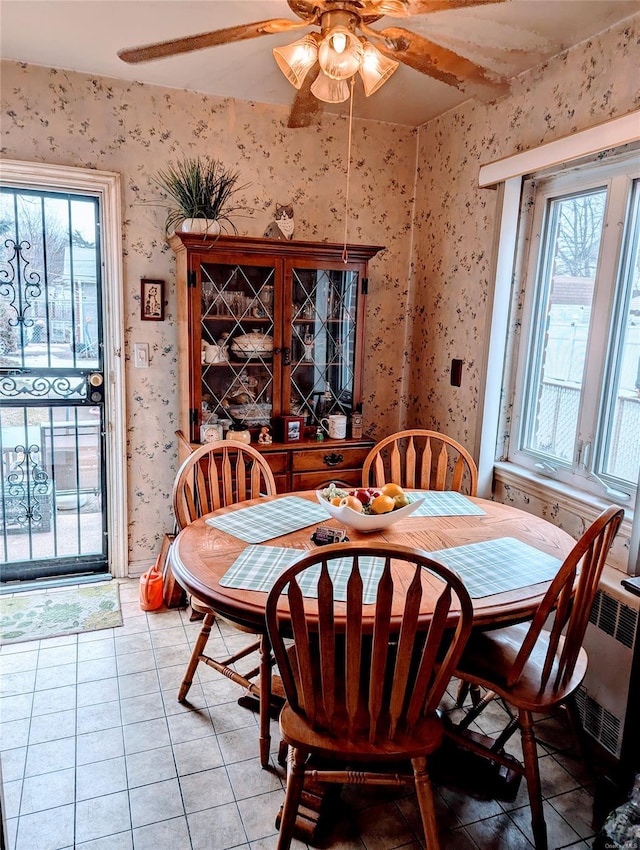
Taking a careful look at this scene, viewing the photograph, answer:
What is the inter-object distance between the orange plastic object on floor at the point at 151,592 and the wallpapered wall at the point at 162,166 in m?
0.41

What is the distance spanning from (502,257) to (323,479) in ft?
4.66

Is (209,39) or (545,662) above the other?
(209,39)

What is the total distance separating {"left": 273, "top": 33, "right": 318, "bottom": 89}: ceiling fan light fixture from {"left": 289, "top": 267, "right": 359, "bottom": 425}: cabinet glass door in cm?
136

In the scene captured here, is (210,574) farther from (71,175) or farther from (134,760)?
(71,175)

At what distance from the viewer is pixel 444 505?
90.1 inches

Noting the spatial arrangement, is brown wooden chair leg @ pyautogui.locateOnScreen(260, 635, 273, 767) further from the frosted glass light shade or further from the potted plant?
the potted plant

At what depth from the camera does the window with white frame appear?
2240 millimetres

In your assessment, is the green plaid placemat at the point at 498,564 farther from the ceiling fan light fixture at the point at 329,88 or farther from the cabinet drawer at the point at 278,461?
the ceiling fan light fixture at the point at 329,88

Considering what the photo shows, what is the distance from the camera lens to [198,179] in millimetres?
2807

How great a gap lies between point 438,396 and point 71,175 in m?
2.23

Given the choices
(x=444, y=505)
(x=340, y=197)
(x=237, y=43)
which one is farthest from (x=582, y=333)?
(x=237, y=43)

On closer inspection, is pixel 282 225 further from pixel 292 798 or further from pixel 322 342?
pixel 292 798

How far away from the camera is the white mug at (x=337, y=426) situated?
124 inches

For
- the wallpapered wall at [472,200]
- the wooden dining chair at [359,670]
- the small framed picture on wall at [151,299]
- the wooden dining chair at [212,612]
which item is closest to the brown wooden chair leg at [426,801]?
the wooden dining chair at [359,670]
